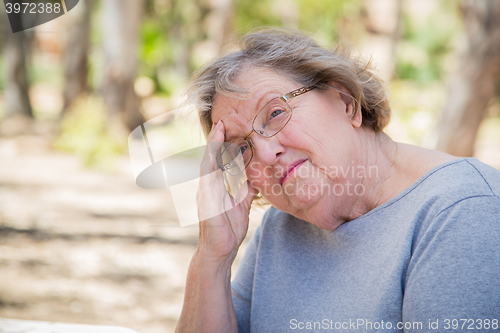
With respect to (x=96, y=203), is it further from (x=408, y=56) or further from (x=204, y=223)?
(x=408, y=56)

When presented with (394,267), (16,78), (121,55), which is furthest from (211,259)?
(16,78)

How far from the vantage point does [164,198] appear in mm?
6598

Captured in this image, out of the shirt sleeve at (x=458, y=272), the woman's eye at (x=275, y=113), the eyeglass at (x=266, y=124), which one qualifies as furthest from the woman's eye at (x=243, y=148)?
the shirt sleeve at (x=458, y=272)

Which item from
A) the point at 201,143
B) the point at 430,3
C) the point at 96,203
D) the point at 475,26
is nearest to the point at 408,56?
the point at 430,3

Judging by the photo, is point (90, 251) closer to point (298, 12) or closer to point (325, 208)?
point (325, 208)

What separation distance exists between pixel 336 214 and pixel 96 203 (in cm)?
549

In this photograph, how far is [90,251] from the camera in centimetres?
475

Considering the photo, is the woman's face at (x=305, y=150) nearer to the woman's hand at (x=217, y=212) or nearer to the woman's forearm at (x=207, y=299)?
the woman's hand at (x=217, y=212)

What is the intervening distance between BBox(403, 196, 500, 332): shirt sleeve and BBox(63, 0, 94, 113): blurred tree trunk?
40.5 ft

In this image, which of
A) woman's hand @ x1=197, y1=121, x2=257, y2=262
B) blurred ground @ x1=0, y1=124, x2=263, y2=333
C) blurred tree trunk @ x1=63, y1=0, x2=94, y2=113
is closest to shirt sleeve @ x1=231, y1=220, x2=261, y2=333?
woman's hand @ x1=197, y1=121, x2=257, y2=262

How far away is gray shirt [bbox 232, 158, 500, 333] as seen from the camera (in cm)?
103

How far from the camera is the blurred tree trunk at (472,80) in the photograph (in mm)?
4594

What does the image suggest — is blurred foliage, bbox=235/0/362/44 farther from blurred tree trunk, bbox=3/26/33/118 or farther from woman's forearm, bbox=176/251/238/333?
woman's forearm, bbox=176/251/238/333

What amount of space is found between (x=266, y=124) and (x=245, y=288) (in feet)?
2.37
